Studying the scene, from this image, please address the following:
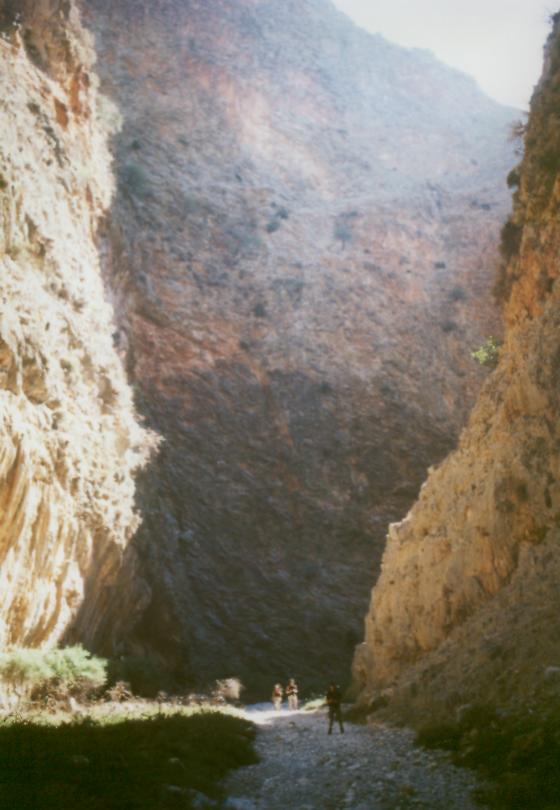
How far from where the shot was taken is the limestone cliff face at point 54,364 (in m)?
12.0

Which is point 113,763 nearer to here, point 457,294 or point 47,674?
point 47,674

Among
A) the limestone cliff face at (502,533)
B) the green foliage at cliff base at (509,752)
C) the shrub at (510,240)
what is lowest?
the green foliage at cliff base at (509,752)

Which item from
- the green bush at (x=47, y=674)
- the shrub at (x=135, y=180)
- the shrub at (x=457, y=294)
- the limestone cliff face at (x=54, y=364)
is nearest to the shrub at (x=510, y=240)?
the limestone cliff face at (x=54, y=364)


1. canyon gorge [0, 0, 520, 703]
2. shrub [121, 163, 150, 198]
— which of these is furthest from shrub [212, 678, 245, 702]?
shrub [121, 163, 150, 198]

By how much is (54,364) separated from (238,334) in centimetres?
1895

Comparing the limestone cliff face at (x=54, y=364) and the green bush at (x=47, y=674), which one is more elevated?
the limestone cliff face at (x=54, y=364)

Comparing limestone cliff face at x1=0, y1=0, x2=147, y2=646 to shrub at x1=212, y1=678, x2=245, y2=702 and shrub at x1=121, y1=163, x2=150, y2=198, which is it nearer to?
shrub at x1=212, y1=678, x2=245, y2=702

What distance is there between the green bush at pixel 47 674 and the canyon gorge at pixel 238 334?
2.10ft

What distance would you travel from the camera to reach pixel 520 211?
60.3 feet

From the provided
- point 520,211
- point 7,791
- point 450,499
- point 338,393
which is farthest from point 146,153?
point 7,791

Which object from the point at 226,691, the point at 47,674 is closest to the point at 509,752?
the point at 47,674

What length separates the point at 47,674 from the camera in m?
11.9

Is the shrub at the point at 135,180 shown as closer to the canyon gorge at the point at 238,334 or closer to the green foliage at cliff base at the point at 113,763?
the canyon gorge at the point at 238,334

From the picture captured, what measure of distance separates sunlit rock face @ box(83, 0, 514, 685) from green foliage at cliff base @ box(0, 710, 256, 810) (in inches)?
449
